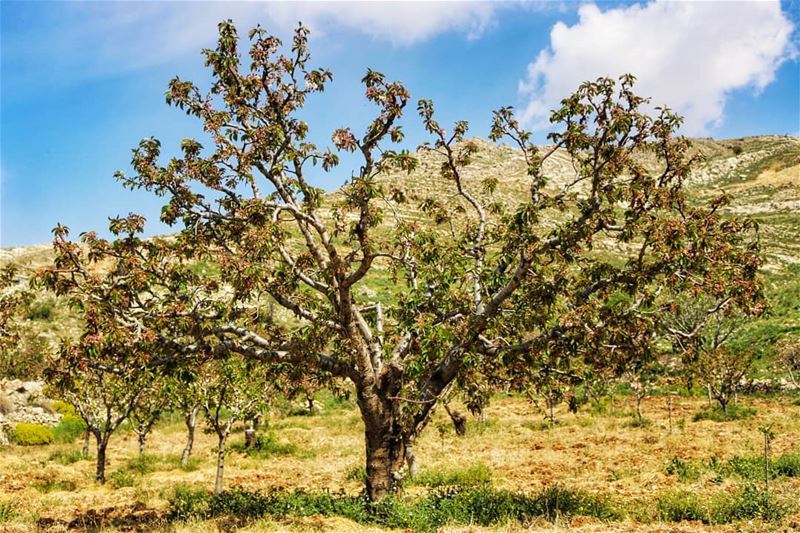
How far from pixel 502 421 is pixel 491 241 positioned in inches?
874

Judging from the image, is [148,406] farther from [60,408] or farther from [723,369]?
[723,369]

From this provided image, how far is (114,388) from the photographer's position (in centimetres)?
2308

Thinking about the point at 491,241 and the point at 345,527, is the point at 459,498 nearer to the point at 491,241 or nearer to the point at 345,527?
the point at 345,527

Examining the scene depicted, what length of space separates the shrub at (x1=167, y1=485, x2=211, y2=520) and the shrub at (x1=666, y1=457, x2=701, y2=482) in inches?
551

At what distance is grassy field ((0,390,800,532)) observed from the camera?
1263 centimetres

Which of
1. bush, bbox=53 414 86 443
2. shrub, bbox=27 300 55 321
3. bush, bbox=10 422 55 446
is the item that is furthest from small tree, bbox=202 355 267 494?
shrub, bbox=27 300 55 321

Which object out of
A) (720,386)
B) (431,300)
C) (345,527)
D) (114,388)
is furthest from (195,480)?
(720,386)

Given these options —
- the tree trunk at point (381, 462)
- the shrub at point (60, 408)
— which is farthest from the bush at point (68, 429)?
the tree trunk at point (381, 462)

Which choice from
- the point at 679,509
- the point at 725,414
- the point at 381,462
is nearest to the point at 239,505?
the point at 381,462

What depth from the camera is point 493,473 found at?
815 inches

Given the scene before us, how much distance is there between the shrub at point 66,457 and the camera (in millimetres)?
26719

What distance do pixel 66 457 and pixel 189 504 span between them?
16.0 m

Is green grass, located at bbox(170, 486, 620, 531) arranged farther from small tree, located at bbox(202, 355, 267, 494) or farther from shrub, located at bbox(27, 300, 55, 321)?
shrub, located at bbox(27, 300, 55, 321)

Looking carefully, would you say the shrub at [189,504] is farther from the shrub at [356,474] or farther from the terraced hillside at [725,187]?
the terraced hillside at [725,187]
